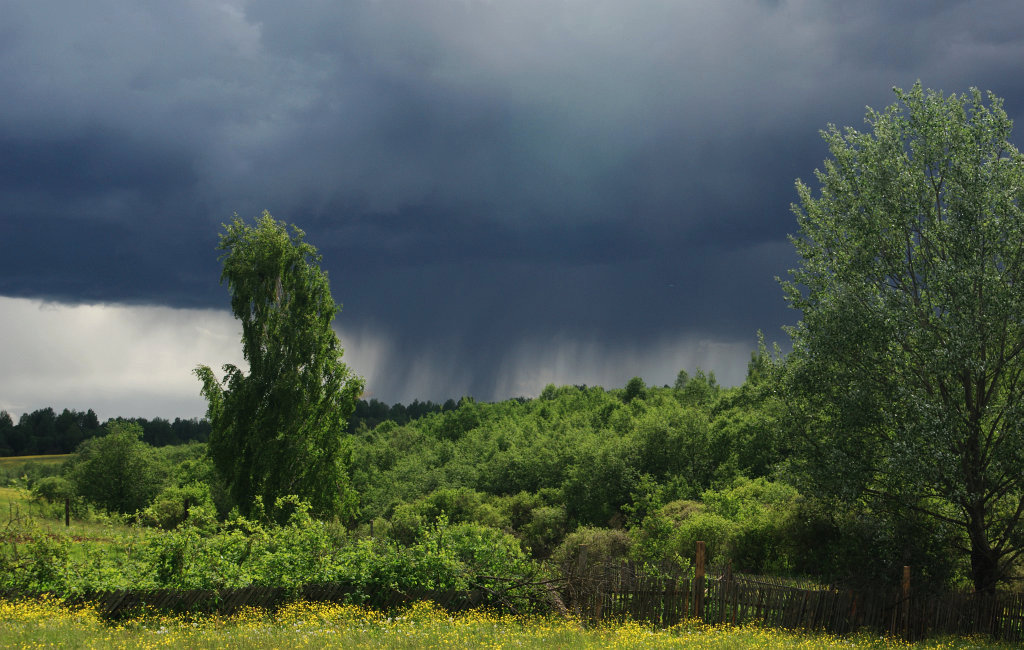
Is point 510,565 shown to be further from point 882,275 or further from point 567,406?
point 567,406

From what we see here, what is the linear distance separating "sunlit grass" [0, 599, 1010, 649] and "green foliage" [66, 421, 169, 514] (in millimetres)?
63034

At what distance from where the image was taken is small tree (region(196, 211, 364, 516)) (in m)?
29.0

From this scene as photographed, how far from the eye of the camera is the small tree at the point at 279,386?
2898cm

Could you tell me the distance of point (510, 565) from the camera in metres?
15.6

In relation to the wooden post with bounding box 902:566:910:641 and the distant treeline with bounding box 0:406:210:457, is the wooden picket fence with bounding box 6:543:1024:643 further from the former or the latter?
the distant treeline with bounding box 0:406:210:457

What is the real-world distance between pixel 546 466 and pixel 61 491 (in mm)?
45666

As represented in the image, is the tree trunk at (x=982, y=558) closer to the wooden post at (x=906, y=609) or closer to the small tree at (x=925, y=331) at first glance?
the small tree at (x=925, y=331)

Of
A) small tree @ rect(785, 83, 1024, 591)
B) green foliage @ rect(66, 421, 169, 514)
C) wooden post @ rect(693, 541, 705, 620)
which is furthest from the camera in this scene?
green foliage @ rect(66, 421, 169, 514)

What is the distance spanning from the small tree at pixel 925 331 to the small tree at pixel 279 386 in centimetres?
1858

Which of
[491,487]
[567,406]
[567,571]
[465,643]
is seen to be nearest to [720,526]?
[567,571]

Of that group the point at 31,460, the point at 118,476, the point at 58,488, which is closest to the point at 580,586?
the point at 118,476

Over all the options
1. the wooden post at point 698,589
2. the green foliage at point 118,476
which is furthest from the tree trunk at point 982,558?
the green foliage at point 118,476

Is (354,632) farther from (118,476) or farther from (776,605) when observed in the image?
(118,476)

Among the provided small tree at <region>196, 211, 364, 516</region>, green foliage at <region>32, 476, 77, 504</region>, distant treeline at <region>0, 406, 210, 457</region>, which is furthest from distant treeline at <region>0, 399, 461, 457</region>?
small tree at <region>196, 211, 364, 516</region>
